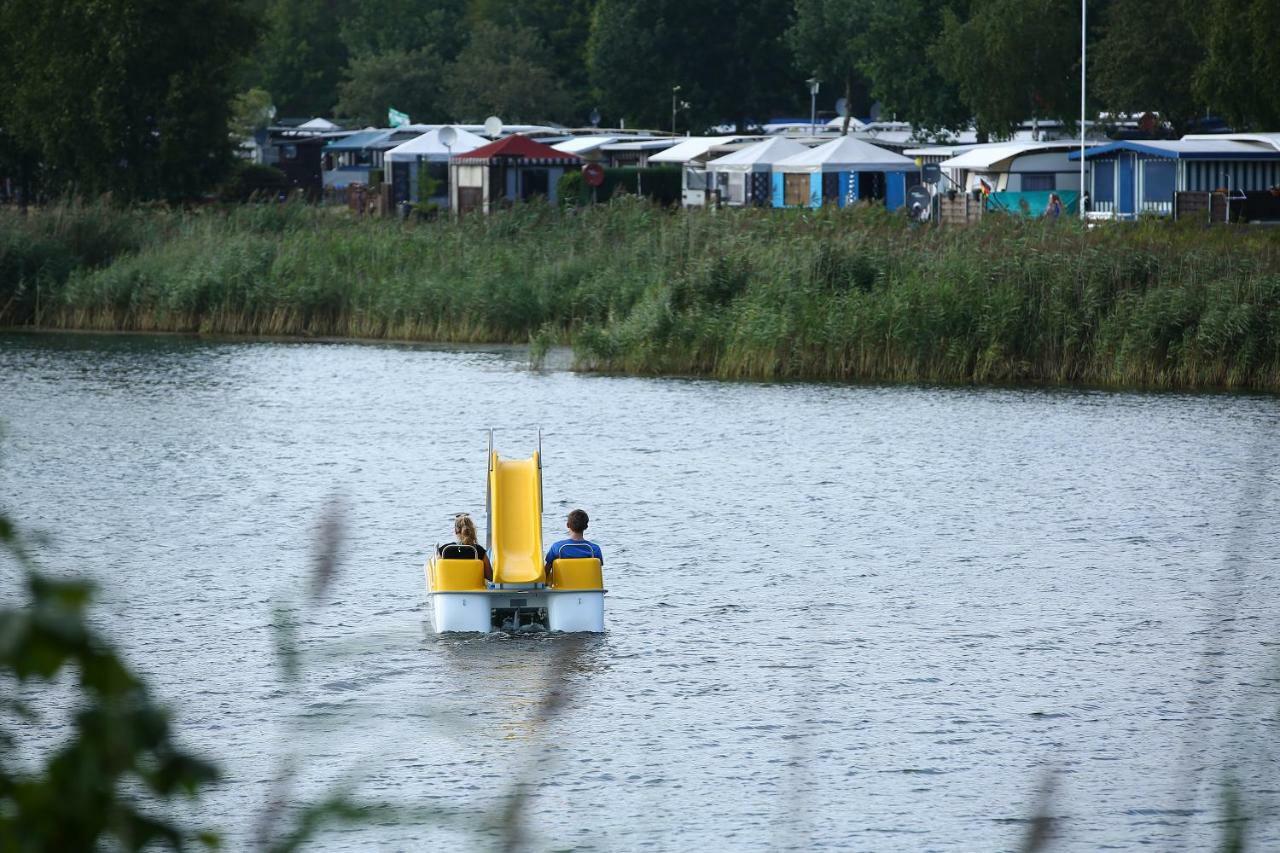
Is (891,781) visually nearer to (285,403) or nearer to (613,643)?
(613,643)

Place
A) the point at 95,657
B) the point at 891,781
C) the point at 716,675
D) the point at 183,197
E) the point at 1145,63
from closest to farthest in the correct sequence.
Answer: the point at 95,657 < the point at 891,781 < the point at 716,675 < the point at 183,197 < the point at 1145,63

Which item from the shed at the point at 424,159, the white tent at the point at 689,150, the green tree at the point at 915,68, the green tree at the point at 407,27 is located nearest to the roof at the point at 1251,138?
the white tent at the point at 689,150

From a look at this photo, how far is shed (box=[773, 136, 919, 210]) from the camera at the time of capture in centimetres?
5725

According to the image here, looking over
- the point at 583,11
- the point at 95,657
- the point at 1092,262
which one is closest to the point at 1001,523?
the point at 1092,262

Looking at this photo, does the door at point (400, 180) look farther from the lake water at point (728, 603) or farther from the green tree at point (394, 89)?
the lake water at point (728, 603)

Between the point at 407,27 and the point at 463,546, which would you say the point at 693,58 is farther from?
the point at 463,546

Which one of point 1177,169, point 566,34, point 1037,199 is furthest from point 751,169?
point 566,34

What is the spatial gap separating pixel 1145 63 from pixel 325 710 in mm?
55297

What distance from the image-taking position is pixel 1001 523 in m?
22.2

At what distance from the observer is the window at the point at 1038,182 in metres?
57.1

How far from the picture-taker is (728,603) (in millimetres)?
17703

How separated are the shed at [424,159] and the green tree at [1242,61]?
23301 millimetres

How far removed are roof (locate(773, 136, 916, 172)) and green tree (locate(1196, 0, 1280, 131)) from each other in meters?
9.27

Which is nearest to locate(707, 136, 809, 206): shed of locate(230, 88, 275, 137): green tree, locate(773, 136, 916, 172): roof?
locate(773, 136, 916, 172): roof
